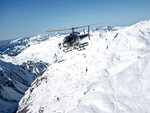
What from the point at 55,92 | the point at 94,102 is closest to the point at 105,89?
the point at 94,102

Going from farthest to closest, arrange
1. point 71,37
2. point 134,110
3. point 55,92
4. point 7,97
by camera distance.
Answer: point 7,97 < point 55,92 < point 71,37 < point 134,110

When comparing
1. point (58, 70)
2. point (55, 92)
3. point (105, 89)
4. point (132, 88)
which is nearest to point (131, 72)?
point (132, 88)

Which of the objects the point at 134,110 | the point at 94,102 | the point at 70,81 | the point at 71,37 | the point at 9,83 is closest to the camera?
the point at 134,110

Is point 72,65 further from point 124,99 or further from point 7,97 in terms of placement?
point 7,97

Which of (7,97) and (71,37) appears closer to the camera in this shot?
(71,37)

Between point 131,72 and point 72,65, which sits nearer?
point 131,72

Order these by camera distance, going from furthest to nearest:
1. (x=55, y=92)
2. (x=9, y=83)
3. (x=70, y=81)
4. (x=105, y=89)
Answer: (x=9, y=83)
(x=70, y=81)
(x=55, y=92)
(x=105, y=89)

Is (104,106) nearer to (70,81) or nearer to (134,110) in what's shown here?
(134,110)

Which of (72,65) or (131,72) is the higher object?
(131,72)

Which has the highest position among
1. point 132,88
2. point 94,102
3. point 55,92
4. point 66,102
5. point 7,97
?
point 132,88
